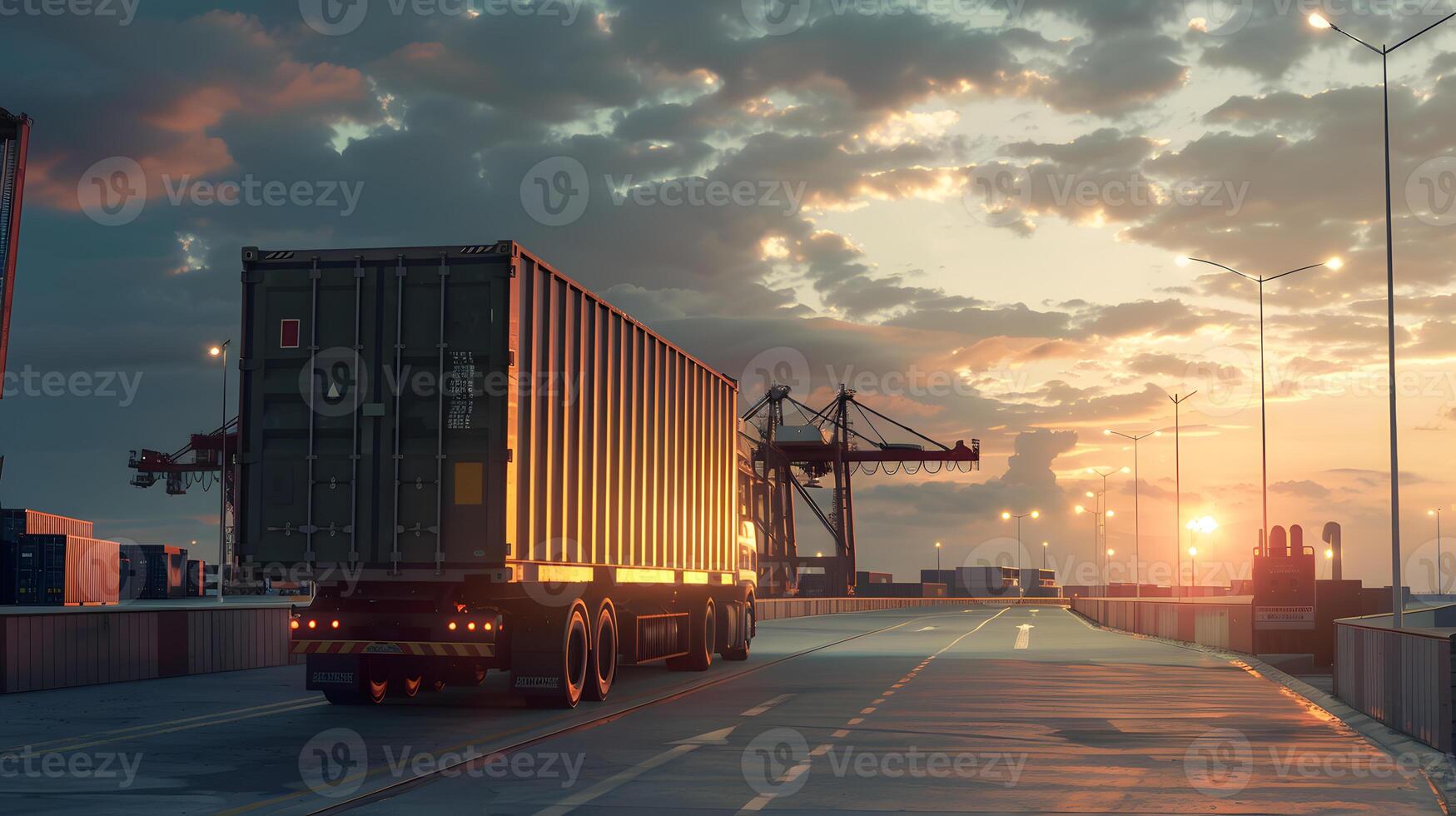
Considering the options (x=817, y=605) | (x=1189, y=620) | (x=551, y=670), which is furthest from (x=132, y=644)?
(x=817, y=605)

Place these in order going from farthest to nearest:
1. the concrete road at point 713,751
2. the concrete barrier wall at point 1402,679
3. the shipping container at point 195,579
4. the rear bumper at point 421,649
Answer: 1. the shipping container at point 195,579
2. the rear bumper at point 421,649
3. the concrete barrier wall at point 1402,679
4. the concrete road at point 713,751

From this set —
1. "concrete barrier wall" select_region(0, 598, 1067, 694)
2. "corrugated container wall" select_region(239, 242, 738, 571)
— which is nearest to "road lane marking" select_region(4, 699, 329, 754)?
"corrugated container wall" select_region(239, 242, 738, 571)

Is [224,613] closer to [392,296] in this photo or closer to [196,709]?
[196,709]

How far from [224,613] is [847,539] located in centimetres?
7170

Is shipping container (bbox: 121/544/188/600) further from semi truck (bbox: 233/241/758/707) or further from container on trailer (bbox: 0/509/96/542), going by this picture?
semi truck (bbox: 233/241/758/707)

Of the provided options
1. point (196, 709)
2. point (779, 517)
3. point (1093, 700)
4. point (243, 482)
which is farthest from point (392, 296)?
point (779, 517)

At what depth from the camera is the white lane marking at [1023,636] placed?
3757 centimetres

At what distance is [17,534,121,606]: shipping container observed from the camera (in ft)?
198

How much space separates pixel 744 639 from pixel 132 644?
11135 mm

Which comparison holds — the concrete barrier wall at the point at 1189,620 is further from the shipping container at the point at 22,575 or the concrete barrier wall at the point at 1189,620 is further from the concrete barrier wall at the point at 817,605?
the shipping container at the point at 22,575

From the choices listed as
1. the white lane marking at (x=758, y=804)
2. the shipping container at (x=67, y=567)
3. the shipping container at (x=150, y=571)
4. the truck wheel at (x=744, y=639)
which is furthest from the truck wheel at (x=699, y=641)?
the shipping container at (x=150, y=571)

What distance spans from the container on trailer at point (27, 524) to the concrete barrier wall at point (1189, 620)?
44.2 meters

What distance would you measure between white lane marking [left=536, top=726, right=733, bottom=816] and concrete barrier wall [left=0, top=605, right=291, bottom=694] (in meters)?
9.81

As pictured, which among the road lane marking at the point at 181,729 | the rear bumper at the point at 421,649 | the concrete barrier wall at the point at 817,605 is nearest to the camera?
the road lane marking at the point at 181,729
